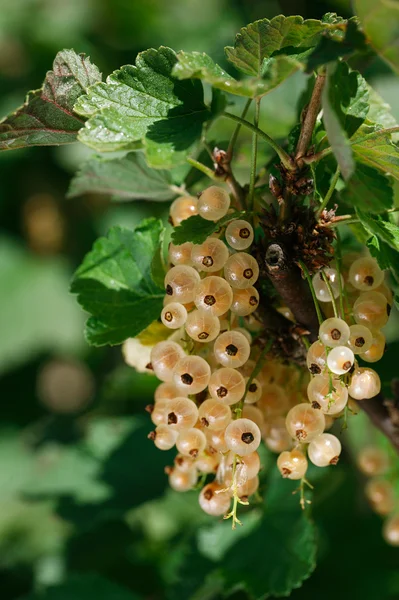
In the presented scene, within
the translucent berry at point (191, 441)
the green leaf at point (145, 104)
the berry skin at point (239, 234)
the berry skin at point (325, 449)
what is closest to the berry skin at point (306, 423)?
the berry skin at point (325, 449)

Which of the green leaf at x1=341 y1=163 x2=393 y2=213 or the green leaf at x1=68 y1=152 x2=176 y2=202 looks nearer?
the green leaf at x1=341 y1=163 x2=393 y2=213

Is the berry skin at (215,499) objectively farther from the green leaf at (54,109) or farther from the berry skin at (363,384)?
the green leaf at (54,109)

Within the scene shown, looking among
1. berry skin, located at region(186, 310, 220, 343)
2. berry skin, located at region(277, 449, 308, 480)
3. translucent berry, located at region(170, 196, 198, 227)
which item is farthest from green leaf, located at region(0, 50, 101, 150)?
berry skin, located at region(277, 449, 308, 480)

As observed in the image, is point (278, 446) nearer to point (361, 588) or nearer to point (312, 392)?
point (312, 392)

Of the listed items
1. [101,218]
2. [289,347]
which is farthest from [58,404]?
[289,347]

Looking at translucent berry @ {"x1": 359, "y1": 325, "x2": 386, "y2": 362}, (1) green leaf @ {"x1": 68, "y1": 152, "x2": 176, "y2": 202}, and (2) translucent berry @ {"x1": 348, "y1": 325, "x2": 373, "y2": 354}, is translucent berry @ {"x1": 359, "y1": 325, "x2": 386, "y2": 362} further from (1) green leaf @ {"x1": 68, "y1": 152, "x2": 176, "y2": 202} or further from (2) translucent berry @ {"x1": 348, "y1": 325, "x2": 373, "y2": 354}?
(1) green leaf @ {"x1": 68, "y1": 152, "x2": 176, "y2": 202}

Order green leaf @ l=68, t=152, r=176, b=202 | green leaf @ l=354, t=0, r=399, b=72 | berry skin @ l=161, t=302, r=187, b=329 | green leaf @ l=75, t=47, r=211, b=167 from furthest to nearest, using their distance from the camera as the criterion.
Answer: green leaf @ l=68, t=152, r=176, b=202
berry skin @ l=161, t=302, r=187, b=329
green leaf @ l=75, t=47, r=211, b=167
green leaf @ l=354, t=0, r=399, b=72

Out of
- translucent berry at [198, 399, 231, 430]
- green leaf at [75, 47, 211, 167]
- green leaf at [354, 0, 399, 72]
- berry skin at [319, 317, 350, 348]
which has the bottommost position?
translucent berry at [198, 399, 231, 430]
